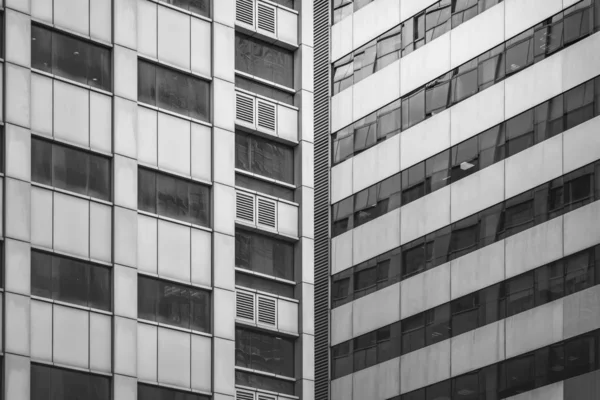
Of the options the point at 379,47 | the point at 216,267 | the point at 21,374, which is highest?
the point at 379,47

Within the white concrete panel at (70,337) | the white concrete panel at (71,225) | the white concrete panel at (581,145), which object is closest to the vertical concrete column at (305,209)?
the white concrete panel at (581,145)

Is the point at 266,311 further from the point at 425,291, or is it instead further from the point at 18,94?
the point at 18,94

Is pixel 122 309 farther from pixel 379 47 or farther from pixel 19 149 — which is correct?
pixel 379 47

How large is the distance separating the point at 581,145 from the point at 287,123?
1080 centimetres

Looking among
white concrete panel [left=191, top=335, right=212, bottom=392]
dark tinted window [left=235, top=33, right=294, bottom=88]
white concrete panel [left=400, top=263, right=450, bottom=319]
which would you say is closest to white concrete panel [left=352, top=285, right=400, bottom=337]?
white concrete panel [left=400, top=263, right=450, bottom=319]

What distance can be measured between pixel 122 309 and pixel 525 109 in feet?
65.2

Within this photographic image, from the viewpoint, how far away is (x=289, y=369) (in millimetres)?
54469

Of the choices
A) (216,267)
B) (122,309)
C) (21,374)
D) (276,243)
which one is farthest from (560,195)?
(21,374)

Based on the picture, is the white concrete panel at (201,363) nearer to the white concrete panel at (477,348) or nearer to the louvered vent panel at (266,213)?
the louvered vent panel at (266,213)

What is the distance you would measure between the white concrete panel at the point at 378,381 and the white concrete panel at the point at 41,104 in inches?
881

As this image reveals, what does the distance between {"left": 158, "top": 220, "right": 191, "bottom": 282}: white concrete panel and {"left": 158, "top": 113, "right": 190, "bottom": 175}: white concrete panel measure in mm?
2005

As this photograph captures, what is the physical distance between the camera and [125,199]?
48562 millimetres

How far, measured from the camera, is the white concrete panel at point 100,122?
48.4m

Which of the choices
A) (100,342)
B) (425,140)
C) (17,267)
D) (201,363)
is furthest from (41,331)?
(425,140)
